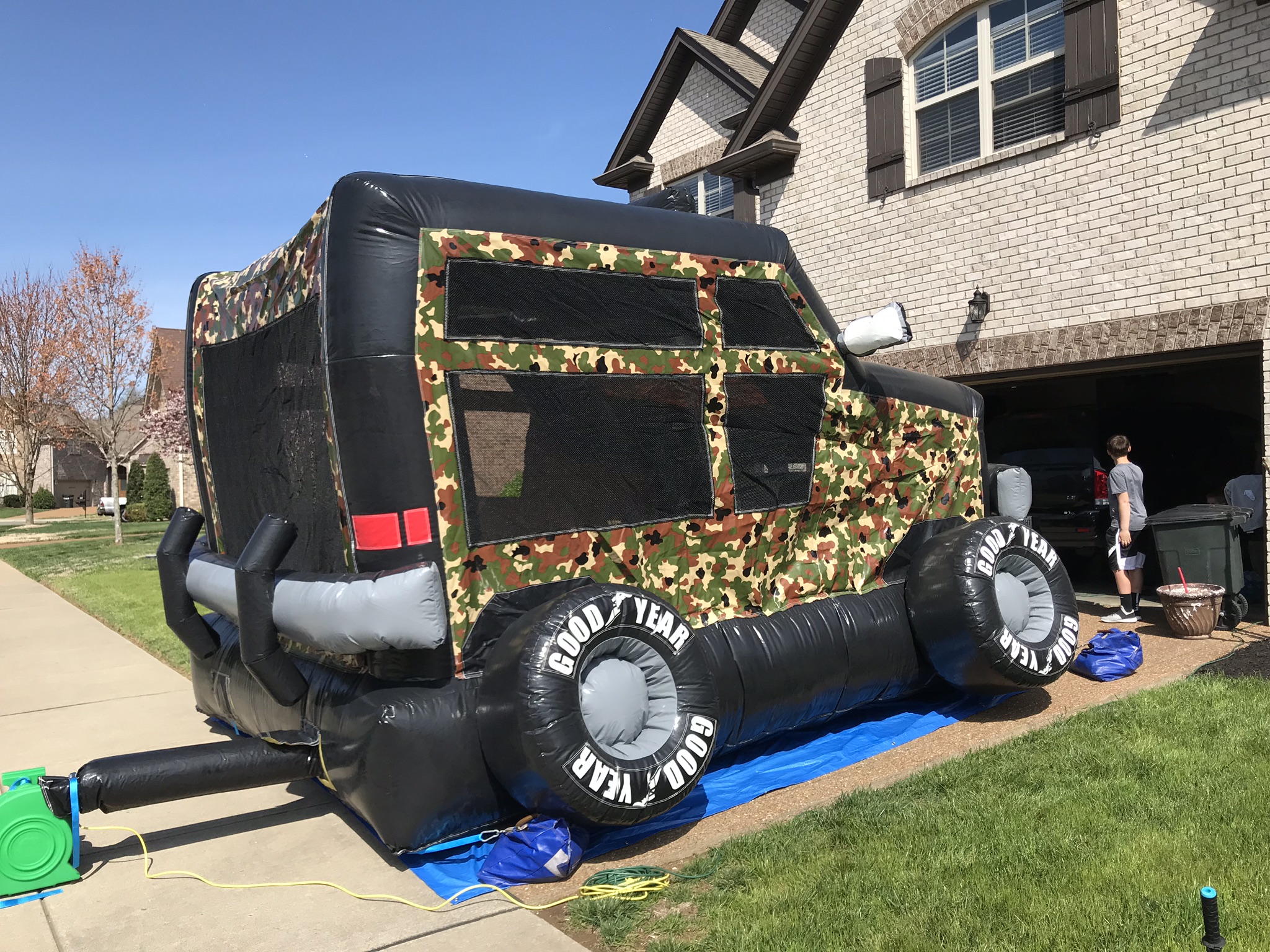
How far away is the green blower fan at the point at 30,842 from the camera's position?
4.13 metres

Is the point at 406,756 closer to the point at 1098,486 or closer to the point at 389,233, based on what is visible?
the point at 389,233

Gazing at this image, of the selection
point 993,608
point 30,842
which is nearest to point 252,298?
point 30,842

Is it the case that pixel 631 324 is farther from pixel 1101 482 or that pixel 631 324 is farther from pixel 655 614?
pixel 1101 482

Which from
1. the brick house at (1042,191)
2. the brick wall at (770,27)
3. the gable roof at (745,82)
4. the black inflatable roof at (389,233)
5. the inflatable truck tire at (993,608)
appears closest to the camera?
the black inflatable roof at (389,233)

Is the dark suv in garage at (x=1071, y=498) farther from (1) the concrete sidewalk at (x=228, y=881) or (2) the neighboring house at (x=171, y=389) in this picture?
(2) the neighboring house at (x=171, y=389)

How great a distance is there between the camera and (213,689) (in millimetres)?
5871

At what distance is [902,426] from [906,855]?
2.85 meters

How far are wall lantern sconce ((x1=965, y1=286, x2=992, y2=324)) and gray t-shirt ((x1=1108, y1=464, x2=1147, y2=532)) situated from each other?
6.12 feet

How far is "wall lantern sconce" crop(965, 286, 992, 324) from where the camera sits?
9.20 m

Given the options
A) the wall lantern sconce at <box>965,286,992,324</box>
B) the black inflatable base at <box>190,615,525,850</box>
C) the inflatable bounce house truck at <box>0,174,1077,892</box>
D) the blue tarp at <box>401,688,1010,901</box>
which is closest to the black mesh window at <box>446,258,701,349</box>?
the inflatable bounce house truck at <box>0,174,1077,892</box>

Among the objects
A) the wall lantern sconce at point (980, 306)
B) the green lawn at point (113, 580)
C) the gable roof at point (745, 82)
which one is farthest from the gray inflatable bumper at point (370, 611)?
the gable roof at point (745, 82)

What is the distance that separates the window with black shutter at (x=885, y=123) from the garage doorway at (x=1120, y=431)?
2.23 metres

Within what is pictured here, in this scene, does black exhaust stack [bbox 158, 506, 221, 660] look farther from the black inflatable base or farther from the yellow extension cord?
the yellow extension cord

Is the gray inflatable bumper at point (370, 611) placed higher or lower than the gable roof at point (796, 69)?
lower
